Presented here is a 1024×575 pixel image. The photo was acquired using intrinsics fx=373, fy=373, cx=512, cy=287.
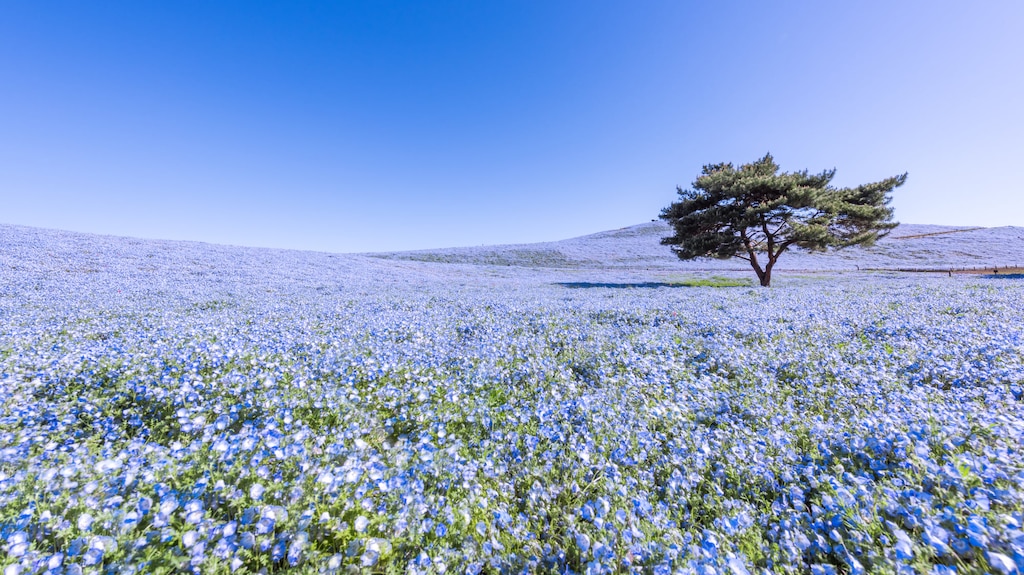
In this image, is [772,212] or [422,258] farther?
[422,258]

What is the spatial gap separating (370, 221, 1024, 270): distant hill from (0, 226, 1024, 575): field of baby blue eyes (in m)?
51.3

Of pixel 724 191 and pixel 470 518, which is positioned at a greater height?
pixel 724 191

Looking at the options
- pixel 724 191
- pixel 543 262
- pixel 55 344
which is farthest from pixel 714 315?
pixel 543 262

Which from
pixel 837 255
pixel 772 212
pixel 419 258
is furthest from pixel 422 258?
pixel 837 255

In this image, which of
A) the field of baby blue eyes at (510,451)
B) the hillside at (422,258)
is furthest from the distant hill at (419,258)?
the field of baby blue eyes at (510,451)

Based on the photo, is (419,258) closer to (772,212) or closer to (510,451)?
(772,212)

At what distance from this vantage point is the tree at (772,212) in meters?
23.7

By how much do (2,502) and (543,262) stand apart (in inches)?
2360

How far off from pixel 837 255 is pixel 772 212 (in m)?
49.9

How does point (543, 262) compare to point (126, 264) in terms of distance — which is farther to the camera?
point (543, 262)

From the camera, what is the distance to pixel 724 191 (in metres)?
24.9

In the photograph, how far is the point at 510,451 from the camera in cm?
402

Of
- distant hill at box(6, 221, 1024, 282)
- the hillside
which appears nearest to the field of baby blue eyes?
the hillside

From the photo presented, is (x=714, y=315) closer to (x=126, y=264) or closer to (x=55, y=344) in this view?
(x=55, y=344)
